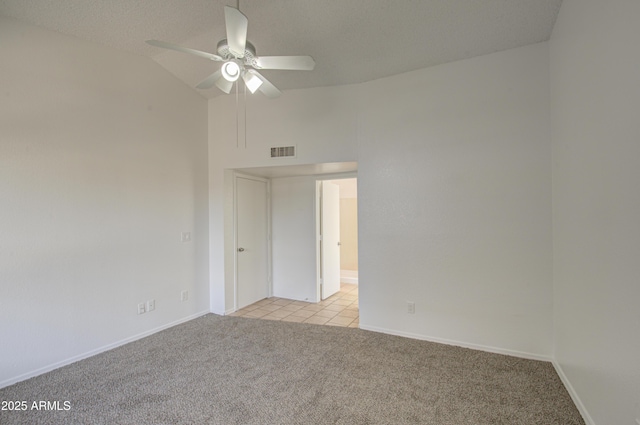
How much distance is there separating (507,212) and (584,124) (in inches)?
41.3

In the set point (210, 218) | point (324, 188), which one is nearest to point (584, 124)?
point (324, 188)

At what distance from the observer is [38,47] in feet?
8.68

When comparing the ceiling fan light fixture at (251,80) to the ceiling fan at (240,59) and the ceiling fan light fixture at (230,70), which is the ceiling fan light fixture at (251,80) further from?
the ceiling fan light fixture at (230,70)

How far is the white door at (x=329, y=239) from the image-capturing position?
4949 mm

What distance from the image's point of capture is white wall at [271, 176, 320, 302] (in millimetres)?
4836

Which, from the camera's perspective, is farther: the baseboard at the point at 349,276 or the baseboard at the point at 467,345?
the baseboard at the point at 349,276

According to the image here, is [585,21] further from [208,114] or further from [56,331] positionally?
[56,331]

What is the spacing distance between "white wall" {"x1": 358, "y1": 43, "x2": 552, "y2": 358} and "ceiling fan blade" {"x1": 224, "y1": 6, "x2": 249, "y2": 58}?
185 cm

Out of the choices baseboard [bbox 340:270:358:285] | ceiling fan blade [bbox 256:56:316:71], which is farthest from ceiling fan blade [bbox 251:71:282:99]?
baseboard [bbox 340:270:358:285]

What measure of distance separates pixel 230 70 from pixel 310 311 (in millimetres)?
3308

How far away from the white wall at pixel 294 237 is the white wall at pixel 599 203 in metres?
3.16

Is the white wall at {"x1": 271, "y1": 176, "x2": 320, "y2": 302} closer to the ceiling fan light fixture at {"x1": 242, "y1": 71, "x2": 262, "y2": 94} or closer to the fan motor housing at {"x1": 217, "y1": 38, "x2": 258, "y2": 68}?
the ceiling fan light fixture at {"x1": 242, "y1": 71, "x2": 262, "y2": 94}

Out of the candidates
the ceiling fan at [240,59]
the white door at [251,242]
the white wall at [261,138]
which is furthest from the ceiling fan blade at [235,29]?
the white door at [251,242]

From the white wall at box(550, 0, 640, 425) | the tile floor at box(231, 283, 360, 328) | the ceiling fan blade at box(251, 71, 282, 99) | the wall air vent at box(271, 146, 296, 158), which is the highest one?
the ceiling fan blade at box(251, 71, 282, 99)
